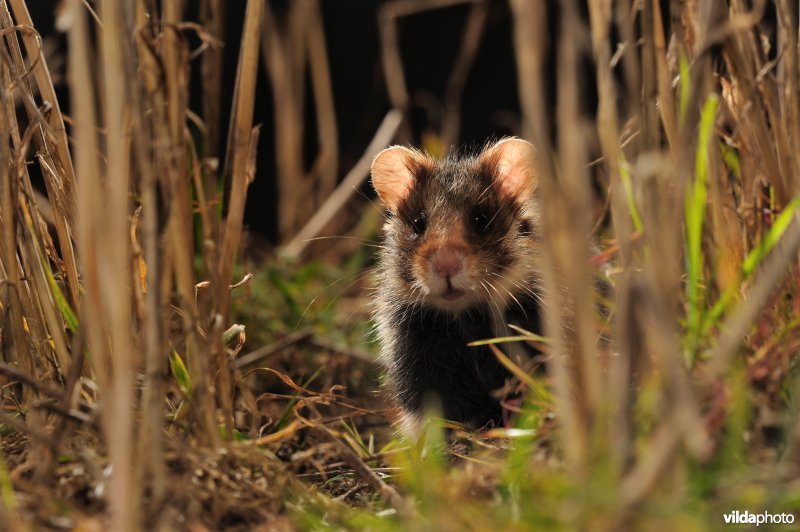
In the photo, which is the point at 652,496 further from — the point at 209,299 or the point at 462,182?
the point at 462,182

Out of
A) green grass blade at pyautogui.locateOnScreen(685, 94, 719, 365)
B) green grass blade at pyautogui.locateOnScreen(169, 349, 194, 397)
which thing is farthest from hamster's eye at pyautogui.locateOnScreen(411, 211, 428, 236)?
green grass blade at pyautogui.locateOnScreen(685, 94, 719, 365)

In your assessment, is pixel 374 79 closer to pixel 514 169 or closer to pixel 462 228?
pixel 514 169

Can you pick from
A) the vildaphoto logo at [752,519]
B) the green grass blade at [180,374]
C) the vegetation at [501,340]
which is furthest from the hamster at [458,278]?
the vildaphoto logo at [752,519]

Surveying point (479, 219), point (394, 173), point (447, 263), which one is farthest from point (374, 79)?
point (447, 263)

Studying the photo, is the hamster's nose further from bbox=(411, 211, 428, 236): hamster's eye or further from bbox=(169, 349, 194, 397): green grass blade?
bbox=(169, 349, 194, 397): green grass blade

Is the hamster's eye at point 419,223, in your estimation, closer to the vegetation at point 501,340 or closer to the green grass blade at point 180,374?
the vegetation at point 501,340
